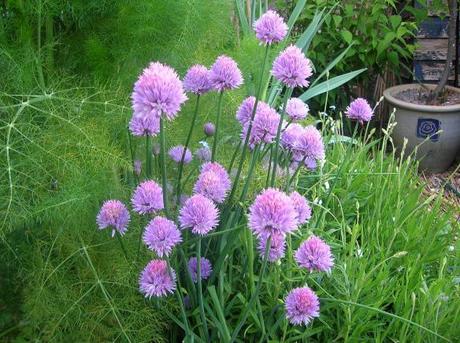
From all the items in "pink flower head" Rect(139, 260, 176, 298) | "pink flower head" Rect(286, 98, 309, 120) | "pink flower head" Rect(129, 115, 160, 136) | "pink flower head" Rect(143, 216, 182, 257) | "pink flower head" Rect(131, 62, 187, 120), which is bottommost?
"pink flower head" Rect(139, 260, 176, 298)

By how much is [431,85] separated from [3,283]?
116 inches

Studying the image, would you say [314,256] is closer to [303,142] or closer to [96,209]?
[303,142]

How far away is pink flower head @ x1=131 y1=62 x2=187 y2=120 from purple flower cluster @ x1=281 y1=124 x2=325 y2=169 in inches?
16.8

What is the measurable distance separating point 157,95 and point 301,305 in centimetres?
49

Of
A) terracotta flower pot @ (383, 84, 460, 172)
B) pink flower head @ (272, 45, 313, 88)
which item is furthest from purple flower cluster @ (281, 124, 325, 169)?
terracotta flower pot @ (383, 84, 460, 172)

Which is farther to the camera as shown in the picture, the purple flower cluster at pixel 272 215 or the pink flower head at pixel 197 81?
the pink flower head at pixel 197 81

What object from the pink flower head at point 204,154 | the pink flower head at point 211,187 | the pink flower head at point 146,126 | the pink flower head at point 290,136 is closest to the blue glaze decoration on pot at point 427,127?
the pink flower head at point 204,154

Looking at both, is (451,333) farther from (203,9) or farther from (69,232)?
(203,9)

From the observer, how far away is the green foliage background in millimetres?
1322

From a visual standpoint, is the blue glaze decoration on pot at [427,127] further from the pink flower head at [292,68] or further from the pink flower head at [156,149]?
the pink flower head at [292,68]

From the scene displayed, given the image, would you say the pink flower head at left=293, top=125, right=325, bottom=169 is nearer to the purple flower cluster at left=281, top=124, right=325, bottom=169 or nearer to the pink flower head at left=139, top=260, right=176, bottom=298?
→ the purple flower cluster at left=281, top=124, right=325, bottom=169

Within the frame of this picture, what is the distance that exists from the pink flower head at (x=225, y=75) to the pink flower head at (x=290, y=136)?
192 mm

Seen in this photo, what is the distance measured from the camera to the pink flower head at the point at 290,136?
4.33 ft

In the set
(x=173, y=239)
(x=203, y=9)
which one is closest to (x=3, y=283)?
(x=173, y=239)
